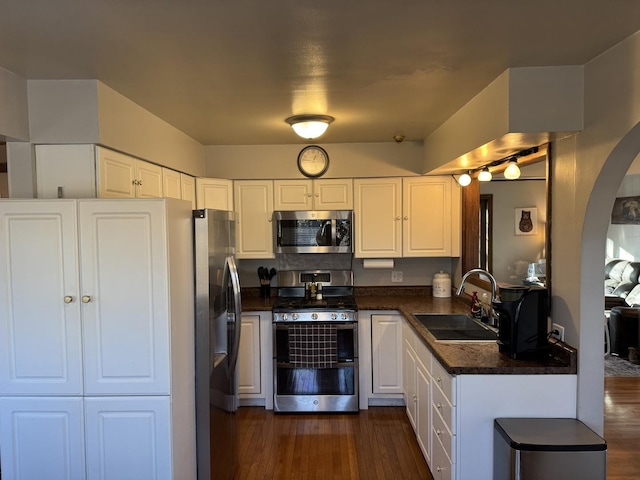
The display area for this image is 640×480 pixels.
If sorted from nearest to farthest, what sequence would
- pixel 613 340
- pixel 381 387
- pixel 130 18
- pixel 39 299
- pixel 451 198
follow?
pixel 130 18
pixel 39 299
pixel 381 387
pixel 451 198
pixel 613 340

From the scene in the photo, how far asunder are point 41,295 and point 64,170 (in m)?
0.68

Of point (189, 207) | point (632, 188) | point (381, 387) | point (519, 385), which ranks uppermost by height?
point (632, 188)

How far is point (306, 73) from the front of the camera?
6.97 ft

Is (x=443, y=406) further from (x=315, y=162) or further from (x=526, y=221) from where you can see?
(x=526, y=221)

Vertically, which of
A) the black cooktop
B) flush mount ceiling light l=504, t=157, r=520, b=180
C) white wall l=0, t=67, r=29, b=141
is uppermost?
white wall l=0, t=67, r=29, b=141

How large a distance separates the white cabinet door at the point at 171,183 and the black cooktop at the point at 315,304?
1.26 m

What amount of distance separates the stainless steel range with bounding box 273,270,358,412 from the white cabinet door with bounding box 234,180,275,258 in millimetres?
631

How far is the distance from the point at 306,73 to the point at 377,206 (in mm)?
2096

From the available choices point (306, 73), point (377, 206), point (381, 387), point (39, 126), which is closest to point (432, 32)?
point (306, 73)

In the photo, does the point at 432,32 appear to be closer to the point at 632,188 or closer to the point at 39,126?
the point at 39,126

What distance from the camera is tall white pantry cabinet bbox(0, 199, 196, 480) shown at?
6.57 ft

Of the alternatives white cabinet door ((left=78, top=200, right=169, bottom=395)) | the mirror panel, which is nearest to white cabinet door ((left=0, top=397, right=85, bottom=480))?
white cabinet door ((left=78, top=200, right=169, bottom=395))

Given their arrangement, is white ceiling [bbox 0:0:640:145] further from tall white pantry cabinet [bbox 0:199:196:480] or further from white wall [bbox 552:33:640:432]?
tall white pantry cabinet [bbox 0:199:196:480]

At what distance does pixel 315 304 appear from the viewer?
382 centimetres
